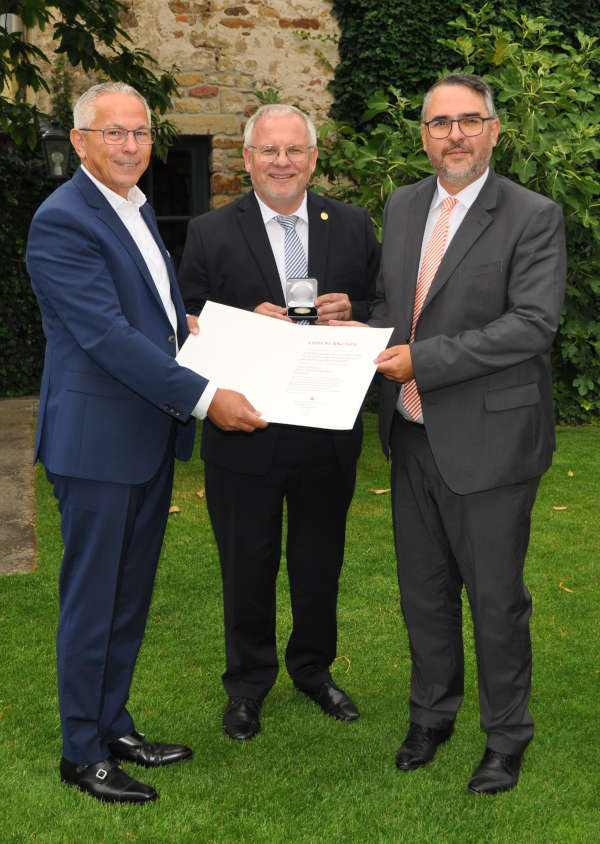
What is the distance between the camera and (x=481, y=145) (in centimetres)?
353

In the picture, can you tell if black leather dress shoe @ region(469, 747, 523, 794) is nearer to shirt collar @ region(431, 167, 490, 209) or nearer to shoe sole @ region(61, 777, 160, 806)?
shoe sole @ region(61, 777, 160, 806)

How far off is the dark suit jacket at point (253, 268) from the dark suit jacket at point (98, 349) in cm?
57

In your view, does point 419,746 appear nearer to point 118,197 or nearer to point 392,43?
point 118,197

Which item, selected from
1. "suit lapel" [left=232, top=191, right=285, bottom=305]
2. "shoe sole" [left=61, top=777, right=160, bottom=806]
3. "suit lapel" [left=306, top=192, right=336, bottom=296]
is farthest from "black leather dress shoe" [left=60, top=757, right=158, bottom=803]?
"suit lapel" [left=306, top=192, right=336, bottom=296]

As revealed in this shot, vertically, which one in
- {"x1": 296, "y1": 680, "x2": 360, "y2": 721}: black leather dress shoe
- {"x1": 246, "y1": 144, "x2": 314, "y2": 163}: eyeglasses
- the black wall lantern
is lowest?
{"x1": 296, "y1": 680, "x2": 360, "y2": 721}: black leather dress shoe

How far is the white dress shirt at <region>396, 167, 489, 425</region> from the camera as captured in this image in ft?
11.9

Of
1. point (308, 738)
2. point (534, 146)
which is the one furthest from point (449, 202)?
point (534, 146)

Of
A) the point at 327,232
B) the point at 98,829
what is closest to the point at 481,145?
the point at 327,232

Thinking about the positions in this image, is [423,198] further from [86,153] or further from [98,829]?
[98,829]

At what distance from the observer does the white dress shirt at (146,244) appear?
11.5 ft

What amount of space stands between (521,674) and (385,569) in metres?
2.61

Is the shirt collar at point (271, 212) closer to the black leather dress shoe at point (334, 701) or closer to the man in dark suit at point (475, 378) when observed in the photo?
the man in dark suit at point (475, 378)

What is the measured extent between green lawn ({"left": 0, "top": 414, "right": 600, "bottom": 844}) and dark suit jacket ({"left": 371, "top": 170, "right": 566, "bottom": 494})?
119 centimetres

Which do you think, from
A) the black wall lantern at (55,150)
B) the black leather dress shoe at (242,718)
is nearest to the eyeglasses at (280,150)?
the black leather dress shoe at (242,718)
